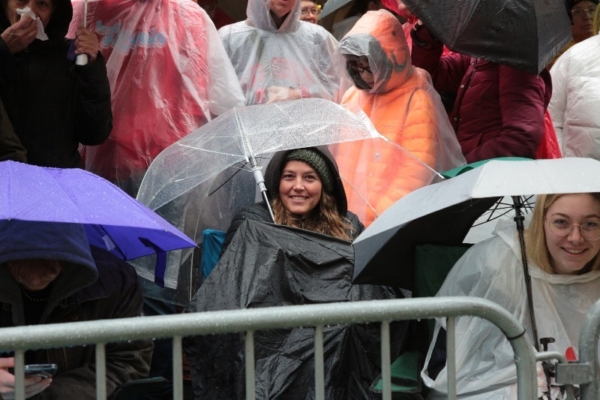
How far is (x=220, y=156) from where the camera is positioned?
601 cm

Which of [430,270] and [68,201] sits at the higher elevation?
[68,201]

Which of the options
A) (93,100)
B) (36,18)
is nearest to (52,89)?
(93,100)

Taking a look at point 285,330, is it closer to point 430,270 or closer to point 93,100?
point 430,270

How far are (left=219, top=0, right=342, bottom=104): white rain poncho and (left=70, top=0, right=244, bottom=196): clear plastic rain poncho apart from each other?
450 millimetres

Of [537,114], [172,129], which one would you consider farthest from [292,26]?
[537,114]

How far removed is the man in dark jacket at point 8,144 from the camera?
5.61 m

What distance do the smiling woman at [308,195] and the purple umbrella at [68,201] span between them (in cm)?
90

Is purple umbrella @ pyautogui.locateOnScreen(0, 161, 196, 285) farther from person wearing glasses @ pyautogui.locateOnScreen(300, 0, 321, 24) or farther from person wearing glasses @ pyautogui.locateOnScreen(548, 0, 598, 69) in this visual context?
person wearing glasses @ pyautogui.locateOnScreen(548, 0, 598, 69)

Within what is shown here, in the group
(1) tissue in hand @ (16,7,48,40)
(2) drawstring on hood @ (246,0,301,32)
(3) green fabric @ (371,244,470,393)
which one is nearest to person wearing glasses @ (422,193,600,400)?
(3) green fabric @ (371,244,470,393)

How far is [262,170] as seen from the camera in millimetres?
6363

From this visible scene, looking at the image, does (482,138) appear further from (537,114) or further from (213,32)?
(213,32)

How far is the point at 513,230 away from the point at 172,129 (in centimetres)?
223

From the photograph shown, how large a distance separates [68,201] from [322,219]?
1.70 meters

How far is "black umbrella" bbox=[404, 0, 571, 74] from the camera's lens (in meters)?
6.08
